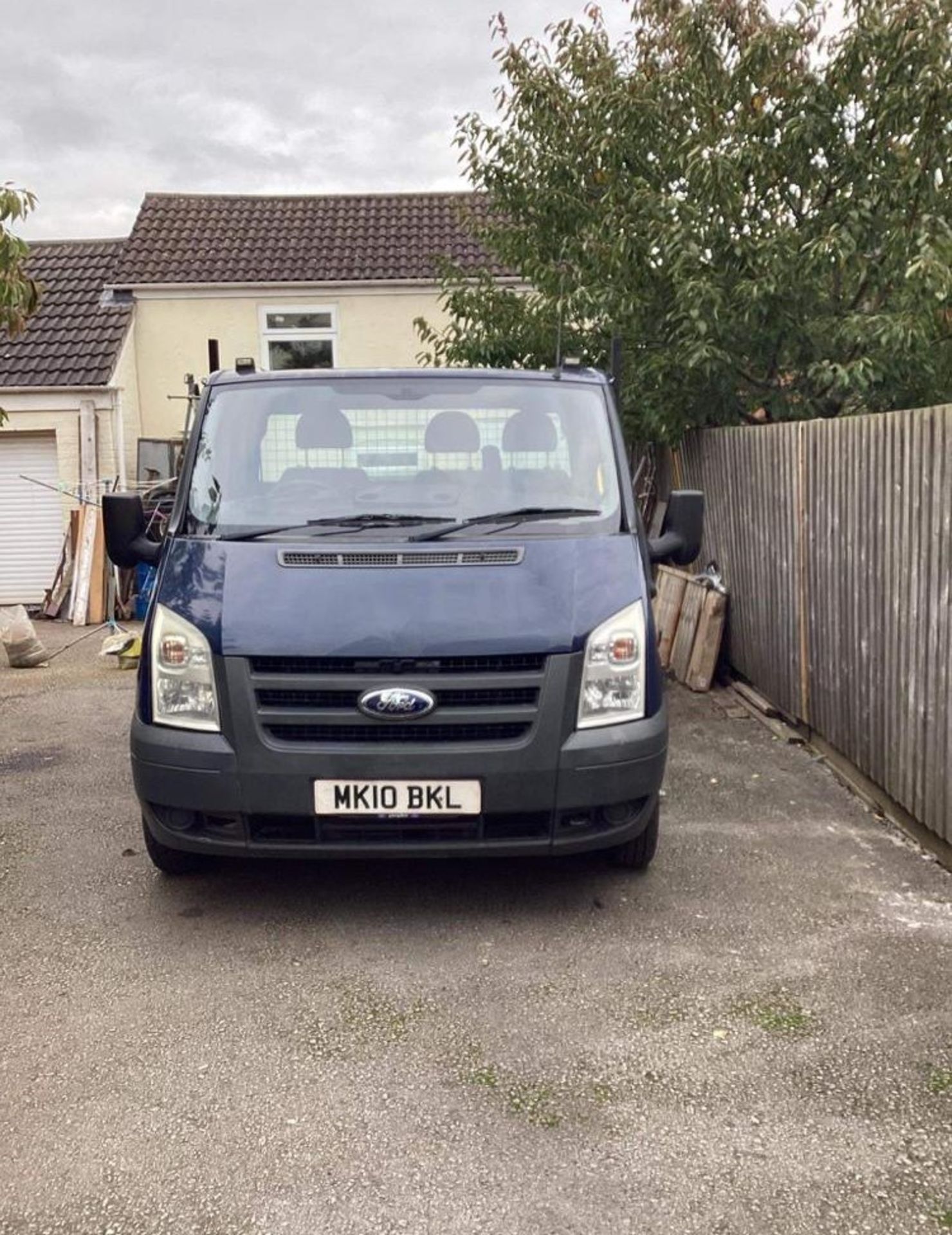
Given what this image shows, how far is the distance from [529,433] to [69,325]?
12.0m

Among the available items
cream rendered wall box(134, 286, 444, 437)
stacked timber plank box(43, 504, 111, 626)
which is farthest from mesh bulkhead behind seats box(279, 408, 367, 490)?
cream rendered wall box(134, 286, 444, 437)

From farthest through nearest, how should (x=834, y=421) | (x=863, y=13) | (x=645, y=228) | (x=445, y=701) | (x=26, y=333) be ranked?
(x=26, y=333) < (x=645, y=228) < (x=863, y=13) < (x=834, y=421) < (x=445, y=701)

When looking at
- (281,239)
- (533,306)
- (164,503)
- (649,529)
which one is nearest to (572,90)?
(533,306)

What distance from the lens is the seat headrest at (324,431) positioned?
4637mm

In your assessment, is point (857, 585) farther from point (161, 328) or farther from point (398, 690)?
point (161, 328)

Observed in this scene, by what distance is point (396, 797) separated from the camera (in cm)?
374

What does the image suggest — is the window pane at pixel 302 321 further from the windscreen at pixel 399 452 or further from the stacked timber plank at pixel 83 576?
the windscreen at pixel 399 452

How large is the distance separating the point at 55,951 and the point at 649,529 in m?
8.14

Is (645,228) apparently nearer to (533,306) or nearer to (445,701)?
(533,306)

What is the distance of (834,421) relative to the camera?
5.90 meters

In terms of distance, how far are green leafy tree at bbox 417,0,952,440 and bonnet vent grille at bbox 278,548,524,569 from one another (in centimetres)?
431

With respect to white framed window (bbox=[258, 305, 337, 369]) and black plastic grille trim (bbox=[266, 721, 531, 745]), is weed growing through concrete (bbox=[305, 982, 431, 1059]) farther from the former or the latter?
white framed window (bbox=[258, 305, 337, 369])

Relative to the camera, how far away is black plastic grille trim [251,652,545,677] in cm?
375

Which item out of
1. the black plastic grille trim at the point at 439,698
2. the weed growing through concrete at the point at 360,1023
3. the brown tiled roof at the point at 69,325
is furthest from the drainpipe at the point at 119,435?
the weed growing through concrete at the point at 360,1023
